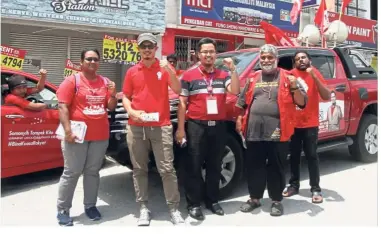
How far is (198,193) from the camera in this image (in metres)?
4.27

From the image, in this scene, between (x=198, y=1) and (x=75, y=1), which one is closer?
(x=75, y=1)

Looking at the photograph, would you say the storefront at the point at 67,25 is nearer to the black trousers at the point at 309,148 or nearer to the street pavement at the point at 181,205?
the street pavement at the point at 181,205

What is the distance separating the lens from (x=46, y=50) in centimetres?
1107

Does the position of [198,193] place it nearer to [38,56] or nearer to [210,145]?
[210,145]

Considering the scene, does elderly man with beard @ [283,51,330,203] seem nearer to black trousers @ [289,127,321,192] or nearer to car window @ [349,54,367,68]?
black trousers @ [289,127,321,192]

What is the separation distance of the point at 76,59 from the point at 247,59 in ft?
24.7

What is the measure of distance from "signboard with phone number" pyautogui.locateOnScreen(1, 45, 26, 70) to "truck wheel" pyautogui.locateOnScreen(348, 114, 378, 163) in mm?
5470

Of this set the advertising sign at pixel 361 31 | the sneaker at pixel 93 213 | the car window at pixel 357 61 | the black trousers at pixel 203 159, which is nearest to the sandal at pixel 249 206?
the black trousers at pixel 203 159

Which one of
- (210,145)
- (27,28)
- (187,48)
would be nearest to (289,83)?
(210,145)

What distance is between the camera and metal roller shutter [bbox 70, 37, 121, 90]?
11.5m

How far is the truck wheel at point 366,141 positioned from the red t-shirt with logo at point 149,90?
3.76 meters

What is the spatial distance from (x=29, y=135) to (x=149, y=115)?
6.62ft

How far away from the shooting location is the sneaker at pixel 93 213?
13.9ft

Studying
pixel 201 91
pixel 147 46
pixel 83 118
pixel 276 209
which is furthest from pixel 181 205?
pixel 147 46
